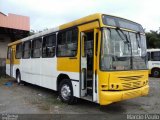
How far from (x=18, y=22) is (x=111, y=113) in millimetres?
16009

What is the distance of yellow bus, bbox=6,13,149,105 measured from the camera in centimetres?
697

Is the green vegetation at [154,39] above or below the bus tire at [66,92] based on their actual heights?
above

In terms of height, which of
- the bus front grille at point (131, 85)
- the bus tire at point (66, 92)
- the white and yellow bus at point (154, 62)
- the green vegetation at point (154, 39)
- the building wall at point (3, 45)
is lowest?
the bus tire at point (66, 92)

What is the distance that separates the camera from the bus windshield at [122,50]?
6.96 meters

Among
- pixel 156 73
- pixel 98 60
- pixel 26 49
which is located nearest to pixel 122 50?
pixel 98 60

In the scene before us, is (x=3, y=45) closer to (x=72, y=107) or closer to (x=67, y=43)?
(x=67, y=43)

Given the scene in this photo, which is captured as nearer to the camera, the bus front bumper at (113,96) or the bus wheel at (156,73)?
the bus front bumper at (113,96)

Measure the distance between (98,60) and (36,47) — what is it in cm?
536

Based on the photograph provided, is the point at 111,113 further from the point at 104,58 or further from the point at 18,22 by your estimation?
the point at 18,22

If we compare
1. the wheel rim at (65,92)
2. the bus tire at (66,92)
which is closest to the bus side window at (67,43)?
the bus tire at (66,92)

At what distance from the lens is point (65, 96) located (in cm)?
881

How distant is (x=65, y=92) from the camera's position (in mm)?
8781

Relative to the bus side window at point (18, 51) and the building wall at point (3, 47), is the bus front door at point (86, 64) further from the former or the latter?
the building wall at point (3, 47)

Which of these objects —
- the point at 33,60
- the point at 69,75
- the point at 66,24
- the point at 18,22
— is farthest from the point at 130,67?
the point at 18,22
